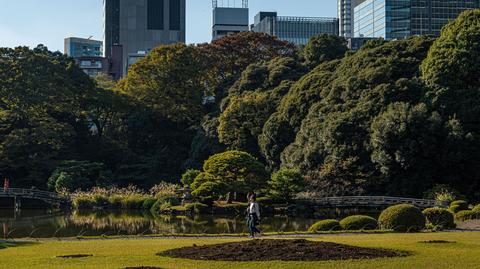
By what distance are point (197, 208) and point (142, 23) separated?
293 feet

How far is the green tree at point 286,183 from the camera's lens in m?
46.5

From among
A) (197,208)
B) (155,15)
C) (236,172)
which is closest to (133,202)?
(197,208)

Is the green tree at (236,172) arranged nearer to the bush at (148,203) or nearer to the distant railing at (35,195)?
the bush at (148,203)

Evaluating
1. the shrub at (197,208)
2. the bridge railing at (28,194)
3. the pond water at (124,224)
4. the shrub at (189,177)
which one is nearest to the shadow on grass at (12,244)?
the pond water at (124,224)

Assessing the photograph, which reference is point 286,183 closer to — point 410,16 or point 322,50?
point 322,50

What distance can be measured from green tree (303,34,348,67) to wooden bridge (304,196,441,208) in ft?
71.7

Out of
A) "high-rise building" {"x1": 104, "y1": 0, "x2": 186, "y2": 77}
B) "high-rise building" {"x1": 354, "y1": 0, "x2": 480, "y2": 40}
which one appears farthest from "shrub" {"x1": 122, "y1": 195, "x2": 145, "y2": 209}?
"high-rise building" {"x1": 104, "y1": 0, "x2": 186, "y2": 77}

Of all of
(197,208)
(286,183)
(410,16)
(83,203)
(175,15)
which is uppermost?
(175,15)

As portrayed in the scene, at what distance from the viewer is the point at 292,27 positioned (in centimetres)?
17562

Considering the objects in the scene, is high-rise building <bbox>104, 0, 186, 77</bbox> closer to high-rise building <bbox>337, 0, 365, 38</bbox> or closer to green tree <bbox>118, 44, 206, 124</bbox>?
green tree <bbox>118, 44, 206, 124</bbox>

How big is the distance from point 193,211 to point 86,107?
25185 millimetres

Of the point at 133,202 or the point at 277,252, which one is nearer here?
the point at 277,252

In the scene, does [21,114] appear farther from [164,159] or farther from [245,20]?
[245,20]

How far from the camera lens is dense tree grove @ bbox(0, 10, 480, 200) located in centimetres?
4531
